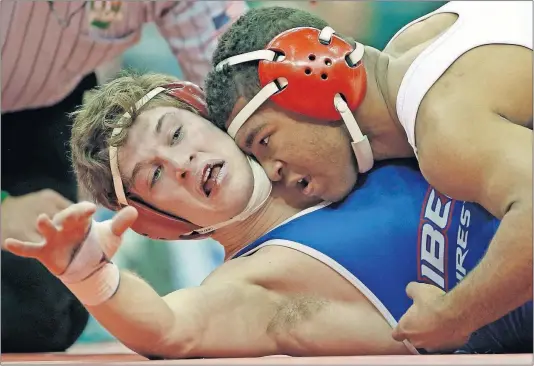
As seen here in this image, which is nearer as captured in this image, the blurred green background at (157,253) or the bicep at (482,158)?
the bicep at (482,158)

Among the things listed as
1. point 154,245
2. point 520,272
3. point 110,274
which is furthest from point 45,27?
point 520,272

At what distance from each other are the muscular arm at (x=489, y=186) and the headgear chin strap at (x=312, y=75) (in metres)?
0.20

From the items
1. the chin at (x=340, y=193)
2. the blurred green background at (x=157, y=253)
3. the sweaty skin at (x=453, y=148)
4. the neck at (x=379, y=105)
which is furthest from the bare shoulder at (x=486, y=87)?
the blurred green background at (x=157, y=253)

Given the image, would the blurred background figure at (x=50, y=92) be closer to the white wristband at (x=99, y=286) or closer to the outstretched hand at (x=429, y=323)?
the white wristband at (x=99, y=286)

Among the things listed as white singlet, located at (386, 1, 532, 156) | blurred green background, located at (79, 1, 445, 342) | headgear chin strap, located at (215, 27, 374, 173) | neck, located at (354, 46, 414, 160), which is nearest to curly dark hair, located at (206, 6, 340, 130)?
headgear chin strap, located at (215, 27, 374, 173)

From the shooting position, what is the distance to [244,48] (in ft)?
4.75

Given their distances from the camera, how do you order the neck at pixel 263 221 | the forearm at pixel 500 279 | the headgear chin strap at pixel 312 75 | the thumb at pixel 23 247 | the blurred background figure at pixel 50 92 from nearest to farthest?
the thumb at pixel 23 247, the forearm at pixel 500 279, the headgear chin strap at pixel 312 75, the neck at pixel 263 221, the blurred background figure at pixel 50 92

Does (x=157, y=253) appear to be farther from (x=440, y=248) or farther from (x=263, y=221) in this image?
(x=440, y=248)

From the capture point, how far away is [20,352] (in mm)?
1976

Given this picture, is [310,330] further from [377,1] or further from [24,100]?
[24,100]

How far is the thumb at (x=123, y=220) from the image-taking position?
107cm

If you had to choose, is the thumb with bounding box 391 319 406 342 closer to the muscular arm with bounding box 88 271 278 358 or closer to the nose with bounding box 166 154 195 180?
the muscular arm with bounding box 88 271 278 358

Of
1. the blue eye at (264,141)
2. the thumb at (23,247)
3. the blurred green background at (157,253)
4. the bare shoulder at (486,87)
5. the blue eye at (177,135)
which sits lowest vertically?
the blurred green background at (157,253)

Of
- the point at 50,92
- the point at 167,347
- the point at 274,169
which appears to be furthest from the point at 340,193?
the point at 50,92
